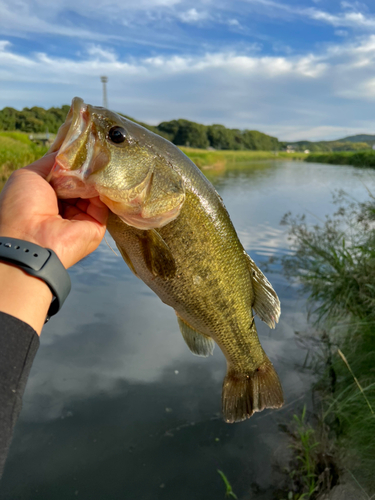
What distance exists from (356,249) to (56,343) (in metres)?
5.99

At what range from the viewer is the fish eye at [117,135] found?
1795mm

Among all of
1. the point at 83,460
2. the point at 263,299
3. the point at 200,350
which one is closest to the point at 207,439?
the point at 83,460

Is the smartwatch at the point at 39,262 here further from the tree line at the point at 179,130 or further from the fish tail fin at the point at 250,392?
the tree line at the point at 179,130

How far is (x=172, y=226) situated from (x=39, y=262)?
2.40 ft

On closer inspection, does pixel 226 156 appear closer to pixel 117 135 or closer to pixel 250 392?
pixel 250 392

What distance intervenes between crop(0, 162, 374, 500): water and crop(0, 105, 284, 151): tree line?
26.6 metres

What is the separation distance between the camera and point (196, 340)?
→ 2396 millimetres

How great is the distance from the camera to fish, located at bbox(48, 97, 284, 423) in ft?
5.68

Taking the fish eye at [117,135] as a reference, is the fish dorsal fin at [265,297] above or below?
below

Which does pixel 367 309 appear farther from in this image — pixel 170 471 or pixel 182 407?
pixel 170 471

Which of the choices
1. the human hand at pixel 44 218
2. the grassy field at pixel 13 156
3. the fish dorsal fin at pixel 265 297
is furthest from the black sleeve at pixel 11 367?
the grassy field at pixel 13 156

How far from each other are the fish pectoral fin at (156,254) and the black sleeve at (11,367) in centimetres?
76

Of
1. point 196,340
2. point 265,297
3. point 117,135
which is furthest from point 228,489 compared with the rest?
point 117,135

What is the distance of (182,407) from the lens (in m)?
5.65
